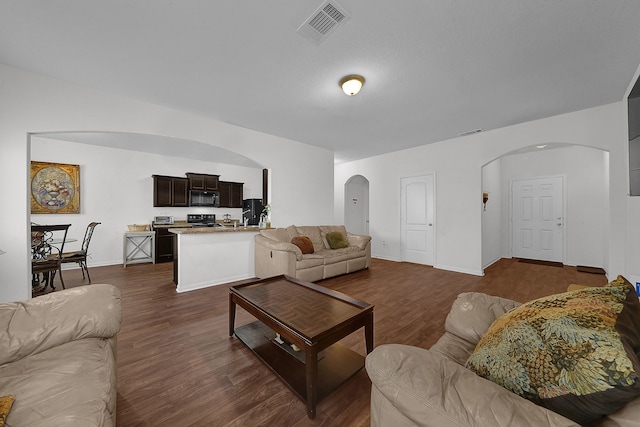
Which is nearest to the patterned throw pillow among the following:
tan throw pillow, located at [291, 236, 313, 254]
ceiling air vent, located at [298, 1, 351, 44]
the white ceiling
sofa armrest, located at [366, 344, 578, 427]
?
sofa armrest, located at [366, 344, 578, 427]

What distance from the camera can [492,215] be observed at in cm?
543

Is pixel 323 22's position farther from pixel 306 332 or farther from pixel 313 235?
pixel 313 235

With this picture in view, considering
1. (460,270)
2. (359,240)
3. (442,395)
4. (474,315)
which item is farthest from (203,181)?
(442,395)

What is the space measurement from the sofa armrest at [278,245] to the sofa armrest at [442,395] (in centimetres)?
281

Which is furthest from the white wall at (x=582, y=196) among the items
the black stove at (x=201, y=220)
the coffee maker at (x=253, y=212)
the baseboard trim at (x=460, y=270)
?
the black stove at (x=201, y=220)

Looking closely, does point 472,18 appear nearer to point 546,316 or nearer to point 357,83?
point 357,83

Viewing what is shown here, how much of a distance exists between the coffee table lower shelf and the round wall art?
16.9 feet

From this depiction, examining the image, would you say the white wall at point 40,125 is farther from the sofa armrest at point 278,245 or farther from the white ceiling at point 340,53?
the sofa armrest at point 278,245

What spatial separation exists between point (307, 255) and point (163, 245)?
3715mm

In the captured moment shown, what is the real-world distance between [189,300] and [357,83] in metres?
3.40

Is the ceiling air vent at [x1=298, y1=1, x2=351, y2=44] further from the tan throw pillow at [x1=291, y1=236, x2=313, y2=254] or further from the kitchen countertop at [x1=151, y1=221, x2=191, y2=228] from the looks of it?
the kitchen countertop at [x1=151, y1=221, x2=191, y2=228]

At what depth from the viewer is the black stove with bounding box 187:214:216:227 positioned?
20.5 ft

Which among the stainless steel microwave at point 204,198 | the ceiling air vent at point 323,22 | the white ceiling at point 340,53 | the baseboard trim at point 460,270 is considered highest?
the white ceiling at point 340,53

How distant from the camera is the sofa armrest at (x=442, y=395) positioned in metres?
0.62
